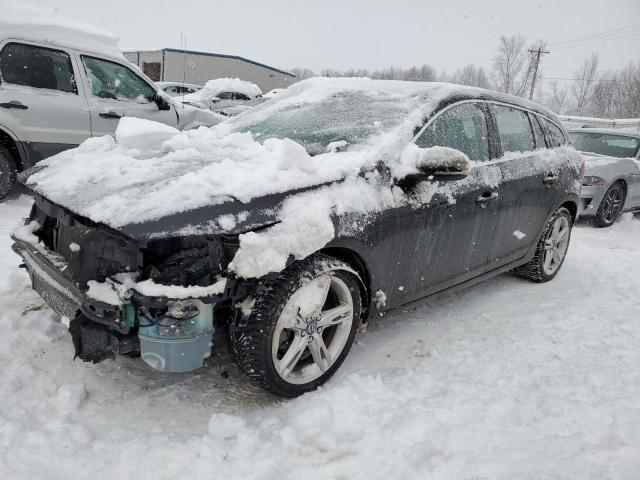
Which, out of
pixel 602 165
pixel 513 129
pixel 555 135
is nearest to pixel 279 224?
pixel 513 129

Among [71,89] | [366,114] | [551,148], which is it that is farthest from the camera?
[71,89]

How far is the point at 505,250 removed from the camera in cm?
399

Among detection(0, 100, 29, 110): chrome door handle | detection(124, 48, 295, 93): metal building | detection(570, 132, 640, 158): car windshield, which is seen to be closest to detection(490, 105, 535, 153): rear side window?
detection(0, 100, 29, 110): chrome door handle

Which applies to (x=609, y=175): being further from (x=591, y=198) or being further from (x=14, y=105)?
(x=14, y=105)

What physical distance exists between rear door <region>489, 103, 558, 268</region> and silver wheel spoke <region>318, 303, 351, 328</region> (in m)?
1.60

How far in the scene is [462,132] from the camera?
3.42 metres

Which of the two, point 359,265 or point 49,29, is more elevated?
point 49,29

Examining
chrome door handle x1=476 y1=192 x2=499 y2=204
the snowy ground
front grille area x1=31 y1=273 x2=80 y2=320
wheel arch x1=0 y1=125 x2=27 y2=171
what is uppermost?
chrome door handle x1=476 y1=192 x2=499 y2=204

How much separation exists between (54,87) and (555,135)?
530cm

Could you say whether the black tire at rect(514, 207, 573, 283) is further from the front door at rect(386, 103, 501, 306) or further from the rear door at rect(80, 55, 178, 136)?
the rear door at rect(80, 55, 178, 136)

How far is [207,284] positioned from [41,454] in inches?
38.2

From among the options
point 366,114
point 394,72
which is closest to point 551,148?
point 366,114

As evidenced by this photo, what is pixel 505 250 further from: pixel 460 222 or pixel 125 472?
pixel 125 472

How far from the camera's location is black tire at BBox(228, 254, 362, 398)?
235 centimetres
